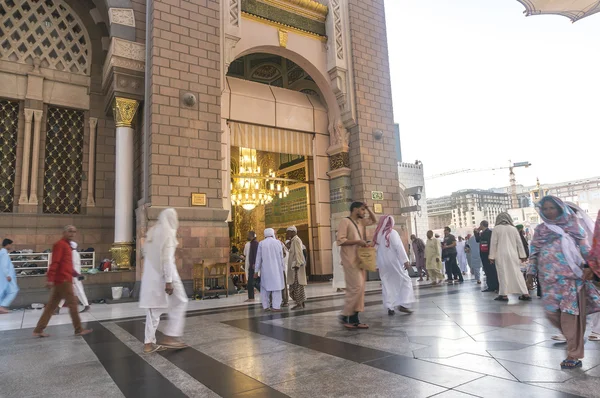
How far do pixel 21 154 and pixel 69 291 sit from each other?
6.50m

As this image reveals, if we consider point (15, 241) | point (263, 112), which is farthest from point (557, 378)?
point (15, 241)

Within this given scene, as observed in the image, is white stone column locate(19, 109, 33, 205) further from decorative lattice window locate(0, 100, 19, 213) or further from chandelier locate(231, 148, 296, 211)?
chandelier locate(231, 148, 296, 211)

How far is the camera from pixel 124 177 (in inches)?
344

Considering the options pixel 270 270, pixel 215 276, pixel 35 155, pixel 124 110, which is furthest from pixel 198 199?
pixel 35 155

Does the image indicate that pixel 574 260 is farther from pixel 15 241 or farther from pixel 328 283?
pixel 15 241

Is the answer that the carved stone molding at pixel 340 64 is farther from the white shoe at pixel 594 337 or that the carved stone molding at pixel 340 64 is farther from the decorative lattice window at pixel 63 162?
the white shoe at pixel 594 337

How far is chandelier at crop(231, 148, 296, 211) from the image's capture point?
11.8 meters

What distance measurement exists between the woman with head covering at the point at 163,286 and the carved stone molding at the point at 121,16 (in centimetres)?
686

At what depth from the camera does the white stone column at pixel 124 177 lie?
8.62 m

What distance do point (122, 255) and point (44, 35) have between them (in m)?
5.80

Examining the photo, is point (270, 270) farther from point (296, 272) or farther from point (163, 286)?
point (163, 286)

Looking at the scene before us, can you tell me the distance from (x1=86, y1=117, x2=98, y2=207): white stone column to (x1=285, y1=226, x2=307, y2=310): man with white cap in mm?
5891

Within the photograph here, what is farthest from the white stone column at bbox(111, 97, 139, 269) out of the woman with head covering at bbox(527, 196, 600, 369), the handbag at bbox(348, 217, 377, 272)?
the woman with head covering at bbox(527, 196, 600, 369)

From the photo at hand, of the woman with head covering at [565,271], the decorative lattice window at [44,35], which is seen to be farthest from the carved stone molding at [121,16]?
the woman with head covering at [565,271]
